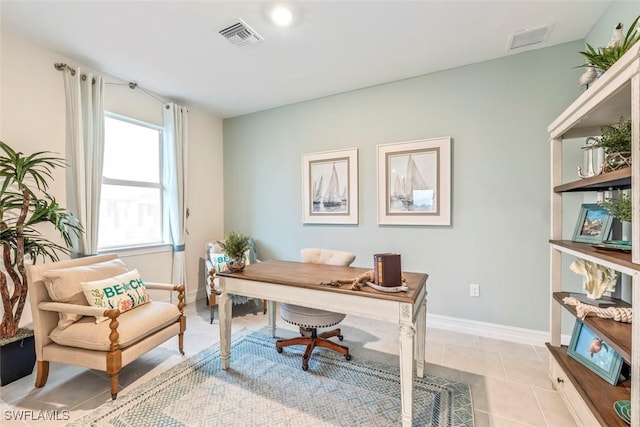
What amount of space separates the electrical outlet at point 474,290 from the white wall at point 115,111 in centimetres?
345

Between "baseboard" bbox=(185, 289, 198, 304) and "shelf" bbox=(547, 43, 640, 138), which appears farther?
"baseboard" bbox=(185, 289, 198, 304)

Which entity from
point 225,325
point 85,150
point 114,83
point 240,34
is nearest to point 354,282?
point 225,325

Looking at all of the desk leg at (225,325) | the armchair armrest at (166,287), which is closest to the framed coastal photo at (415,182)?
the desk leg at (225,325)

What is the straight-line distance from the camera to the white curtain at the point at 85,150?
2.64m

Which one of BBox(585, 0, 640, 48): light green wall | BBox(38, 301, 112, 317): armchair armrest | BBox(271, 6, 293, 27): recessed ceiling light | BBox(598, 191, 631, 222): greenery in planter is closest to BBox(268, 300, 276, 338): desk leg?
BBox(38, 301, 112, 317): armchair armrest

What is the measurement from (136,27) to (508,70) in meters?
3.27

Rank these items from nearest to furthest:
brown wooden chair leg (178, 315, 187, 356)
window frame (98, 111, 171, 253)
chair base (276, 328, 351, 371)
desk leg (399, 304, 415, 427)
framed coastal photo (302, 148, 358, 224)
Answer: desk leg (399, 304, 415, 427) < chair base (276, 328, 351, 371) < brown wooden chair leg (178, 315, 187, 356) < window frame (98, 111, 171, 253) < framed coastal photo (302, 148, 358, 224)

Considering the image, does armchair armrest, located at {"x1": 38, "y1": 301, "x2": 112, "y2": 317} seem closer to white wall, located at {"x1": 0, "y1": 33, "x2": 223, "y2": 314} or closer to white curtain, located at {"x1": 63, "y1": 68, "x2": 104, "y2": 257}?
white curtain, located at {"x1": 63, "y1": 68, "x2": 104, "y2": 257}

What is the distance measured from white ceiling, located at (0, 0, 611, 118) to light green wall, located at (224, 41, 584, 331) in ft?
0.73

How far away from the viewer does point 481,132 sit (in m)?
2.77

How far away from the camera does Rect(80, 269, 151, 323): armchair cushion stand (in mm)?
1989

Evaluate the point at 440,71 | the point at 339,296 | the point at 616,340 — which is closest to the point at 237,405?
the point at 339,296

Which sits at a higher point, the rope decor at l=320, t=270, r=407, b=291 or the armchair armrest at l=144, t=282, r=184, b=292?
the rope decor at l=320, t=270, r=407, b=291

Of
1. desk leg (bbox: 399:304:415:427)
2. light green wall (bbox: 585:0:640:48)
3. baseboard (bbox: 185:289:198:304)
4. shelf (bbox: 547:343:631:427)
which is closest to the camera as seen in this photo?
shelf (bbox: 547:343:631:427)
